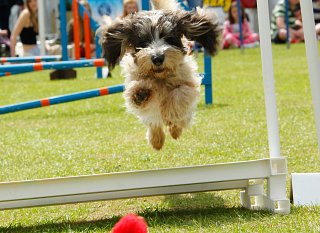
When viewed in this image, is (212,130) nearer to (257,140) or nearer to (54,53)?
(257,140)

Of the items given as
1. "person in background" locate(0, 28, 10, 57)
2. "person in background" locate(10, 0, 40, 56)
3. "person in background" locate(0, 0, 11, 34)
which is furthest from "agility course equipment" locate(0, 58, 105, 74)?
"person in background" locate(0, 0, 11, 34)

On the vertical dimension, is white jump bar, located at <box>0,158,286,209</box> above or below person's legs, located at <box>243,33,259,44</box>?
below

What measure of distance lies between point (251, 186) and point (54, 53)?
13083 mm

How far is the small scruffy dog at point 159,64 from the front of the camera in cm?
481

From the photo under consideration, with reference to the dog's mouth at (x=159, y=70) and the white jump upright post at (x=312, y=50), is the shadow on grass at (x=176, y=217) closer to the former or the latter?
the white jump upright post at (x=312, y=50)

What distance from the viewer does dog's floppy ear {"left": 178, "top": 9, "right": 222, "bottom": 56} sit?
515 cm

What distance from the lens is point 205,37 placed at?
17.6 ft

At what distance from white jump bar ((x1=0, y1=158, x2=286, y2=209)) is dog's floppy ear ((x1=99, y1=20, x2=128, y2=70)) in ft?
4.93

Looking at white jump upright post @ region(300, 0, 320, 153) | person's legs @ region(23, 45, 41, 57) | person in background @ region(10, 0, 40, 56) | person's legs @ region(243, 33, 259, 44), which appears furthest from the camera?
person's legs @ region(243, 33, 259, 44)

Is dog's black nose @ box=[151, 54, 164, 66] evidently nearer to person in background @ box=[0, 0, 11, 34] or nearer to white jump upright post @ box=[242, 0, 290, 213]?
white jump upright post @ box=[242, 0, 290, 213]

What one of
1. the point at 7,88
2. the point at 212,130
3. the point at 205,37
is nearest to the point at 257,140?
the point at 212,130

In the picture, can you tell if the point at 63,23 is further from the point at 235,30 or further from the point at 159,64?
the point at 235,30

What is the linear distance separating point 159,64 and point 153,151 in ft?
4.41

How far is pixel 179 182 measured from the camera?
387 centimetres
